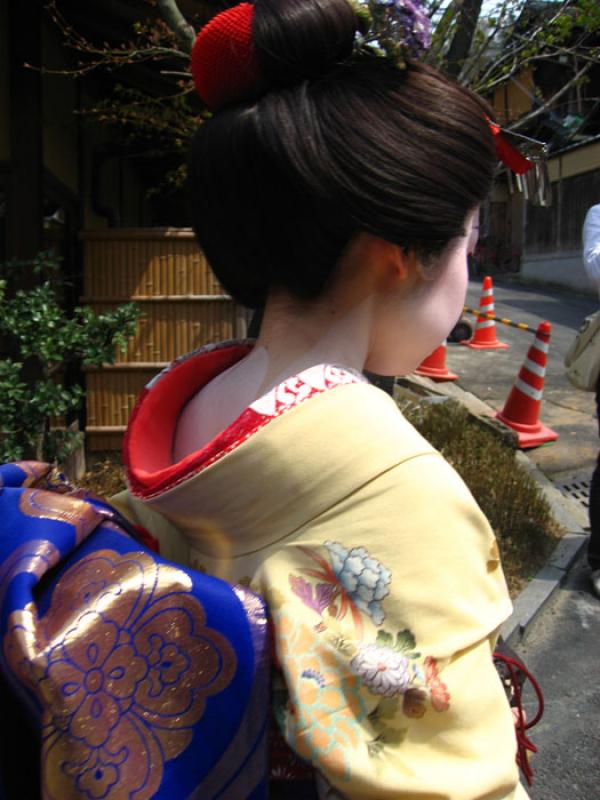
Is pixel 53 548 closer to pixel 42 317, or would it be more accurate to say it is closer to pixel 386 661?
pixel 386 661

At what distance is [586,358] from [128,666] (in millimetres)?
3744

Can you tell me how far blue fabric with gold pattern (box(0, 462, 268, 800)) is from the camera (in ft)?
2.61

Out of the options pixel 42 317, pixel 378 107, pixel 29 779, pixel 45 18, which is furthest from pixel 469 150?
pixel 45 18

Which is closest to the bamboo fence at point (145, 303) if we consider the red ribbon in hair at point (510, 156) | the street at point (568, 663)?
the street at point (568, 663)

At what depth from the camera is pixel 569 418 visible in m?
7.81

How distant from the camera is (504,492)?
4.92 meters

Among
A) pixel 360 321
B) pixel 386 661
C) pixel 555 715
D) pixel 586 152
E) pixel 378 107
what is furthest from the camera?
pixel 586 152

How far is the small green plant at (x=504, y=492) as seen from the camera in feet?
14.7

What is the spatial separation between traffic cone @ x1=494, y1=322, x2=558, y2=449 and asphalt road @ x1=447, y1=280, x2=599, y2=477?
21 cm

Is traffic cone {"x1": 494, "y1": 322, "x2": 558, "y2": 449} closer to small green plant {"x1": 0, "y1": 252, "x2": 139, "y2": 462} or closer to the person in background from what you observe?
the person in background

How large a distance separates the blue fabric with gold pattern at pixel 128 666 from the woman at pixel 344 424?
0.06 m

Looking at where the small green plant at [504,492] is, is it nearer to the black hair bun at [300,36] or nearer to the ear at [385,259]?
the ear at [385,259]

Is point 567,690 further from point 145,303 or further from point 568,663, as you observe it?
point 145,303

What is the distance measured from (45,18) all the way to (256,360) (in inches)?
195
